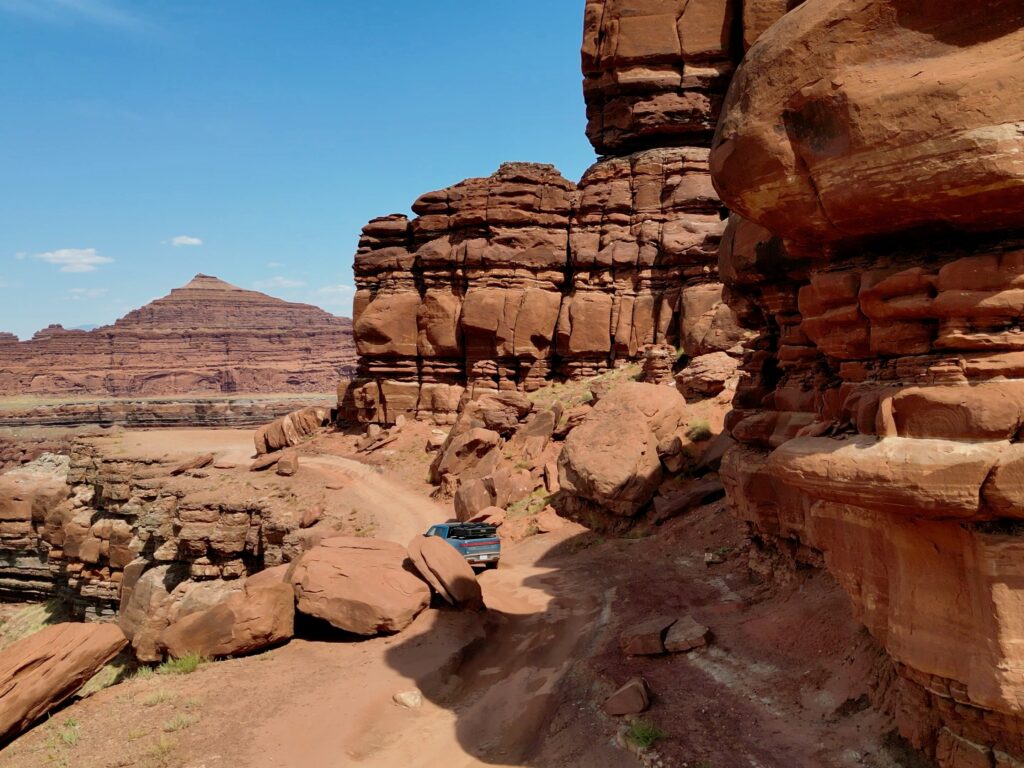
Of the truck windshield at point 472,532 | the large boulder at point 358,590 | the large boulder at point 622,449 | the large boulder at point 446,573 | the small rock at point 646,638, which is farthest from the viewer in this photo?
the large boulder at point 622,449

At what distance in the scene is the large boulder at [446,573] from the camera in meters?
14.0

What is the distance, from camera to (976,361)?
5.97m

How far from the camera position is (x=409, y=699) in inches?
431

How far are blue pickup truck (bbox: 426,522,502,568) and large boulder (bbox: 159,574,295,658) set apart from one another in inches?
192

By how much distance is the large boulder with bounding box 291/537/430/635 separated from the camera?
43.2ft

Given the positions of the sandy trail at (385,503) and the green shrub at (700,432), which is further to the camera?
the sandy trail at (385,503)

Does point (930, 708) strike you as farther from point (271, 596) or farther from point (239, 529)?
point (239, 529)

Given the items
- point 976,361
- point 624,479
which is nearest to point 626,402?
point 624,479

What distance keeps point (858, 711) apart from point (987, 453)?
13.1 ft

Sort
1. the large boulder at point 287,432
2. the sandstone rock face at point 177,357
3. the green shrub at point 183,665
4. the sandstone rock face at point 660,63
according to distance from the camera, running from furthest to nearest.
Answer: the sandstone rock face at point 177,357 → the large boulder at point 287,432 → the sandstone rock face at point 660,63 → the green shrub at point 183,665

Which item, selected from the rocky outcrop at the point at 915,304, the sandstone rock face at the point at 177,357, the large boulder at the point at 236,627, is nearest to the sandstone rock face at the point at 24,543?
the large boulder at the point at 236,627

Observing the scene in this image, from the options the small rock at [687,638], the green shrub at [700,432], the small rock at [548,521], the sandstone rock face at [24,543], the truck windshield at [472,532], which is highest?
the green shrub at [700,432]

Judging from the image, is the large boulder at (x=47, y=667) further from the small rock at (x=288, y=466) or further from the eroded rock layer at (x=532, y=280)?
the eroded rock layer at (x=532, y=280)

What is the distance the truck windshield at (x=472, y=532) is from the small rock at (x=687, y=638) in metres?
8.19
